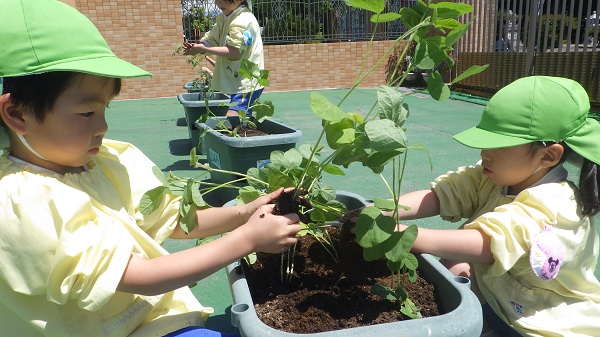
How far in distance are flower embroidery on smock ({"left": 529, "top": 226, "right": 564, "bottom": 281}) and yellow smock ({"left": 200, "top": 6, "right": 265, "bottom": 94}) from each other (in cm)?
240

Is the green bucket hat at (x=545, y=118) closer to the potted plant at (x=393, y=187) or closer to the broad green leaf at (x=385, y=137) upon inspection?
the potted plant at (x=393, y=187)

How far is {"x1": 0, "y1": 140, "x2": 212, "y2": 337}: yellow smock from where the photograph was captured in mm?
920

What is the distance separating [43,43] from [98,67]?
108 mm

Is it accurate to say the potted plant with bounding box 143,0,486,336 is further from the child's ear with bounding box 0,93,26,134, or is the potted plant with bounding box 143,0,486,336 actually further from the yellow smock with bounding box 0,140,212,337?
the child's ear with bounding box 0,93,26,134

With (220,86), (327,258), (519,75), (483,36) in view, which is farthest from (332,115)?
(483,36)

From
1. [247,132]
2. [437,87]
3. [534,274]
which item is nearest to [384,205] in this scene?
[437,87]

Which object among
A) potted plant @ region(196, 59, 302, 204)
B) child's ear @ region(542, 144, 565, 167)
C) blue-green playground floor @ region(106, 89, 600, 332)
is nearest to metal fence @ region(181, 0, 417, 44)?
blue-green playground floor @ region(106, 89, 600, 332)

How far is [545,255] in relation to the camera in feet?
3.85

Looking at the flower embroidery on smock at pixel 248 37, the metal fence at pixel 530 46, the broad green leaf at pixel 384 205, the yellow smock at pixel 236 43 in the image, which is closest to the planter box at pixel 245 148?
the yellow smock at pixel 236 43

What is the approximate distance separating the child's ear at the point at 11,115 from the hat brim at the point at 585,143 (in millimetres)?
1301

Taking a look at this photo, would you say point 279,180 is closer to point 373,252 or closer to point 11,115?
point 373,252

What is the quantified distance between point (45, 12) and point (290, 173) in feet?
2.08

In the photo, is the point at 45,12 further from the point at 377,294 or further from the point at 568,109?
the point at 568,109

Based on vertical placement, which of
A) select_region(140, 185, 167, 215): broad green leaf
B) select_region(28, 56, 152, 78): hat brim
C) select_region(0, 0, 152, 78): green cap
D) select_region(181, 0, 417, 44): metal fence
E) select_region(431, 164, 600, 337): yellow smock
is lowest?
select_region(431, 164, 600, 337): yellow smock
